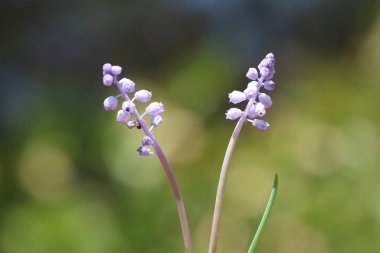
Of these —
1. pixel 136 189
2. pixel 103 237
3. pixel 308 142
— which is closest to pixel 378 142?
pixel 308 142

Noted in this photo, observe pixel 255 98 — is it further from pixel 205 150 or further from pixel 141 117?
pixel 205 150

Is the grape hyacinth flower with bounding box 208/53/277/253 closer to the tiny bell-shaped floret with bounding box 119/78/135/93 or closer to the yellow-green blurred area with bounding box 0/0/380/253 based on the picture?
the tiny bell-shaped floret with bounding box 119/78/135/93

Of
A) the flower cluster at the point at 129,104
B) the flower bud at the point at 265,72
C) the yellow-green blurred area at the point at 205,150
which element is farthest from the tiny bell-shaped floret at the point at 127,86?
the yellow-green blurred area at the point at 205,150

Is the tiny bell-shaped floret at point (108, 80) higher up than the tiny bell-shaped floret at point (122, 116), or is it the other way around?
the tiny bell-shaped floret at point (108, 80)

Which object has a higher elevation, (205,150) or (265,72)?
(205,150)

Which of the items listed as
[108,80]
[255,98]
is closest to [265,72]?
[255,98]

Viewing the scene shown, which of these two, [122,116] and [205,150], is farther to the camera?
[205,150]

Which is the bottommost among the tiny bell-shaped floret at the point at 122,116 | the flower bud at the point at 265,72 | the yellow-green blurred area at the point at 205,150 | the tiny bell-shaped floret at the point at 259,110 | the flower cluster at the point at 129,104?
the tiny bell-shaped floret at the point at 122,116

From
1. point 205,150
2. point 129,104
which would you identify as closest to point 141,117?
point 129,104

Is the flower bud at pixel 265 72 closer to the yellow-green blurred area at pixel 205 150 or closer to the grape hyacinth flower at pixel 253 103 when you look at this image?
the grape hyacinth flower at pixel 253 103
